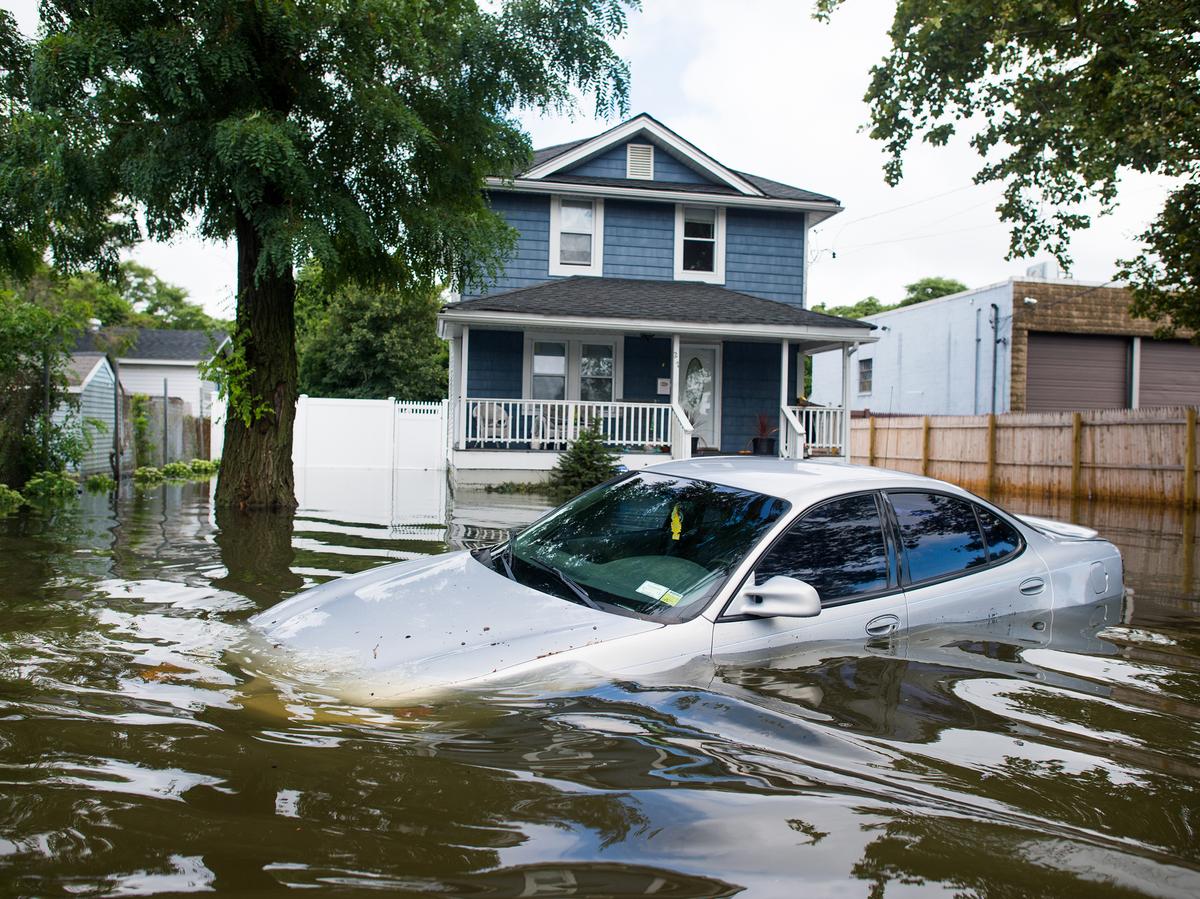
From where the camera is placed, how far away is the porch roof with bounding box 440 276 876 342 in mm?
18547

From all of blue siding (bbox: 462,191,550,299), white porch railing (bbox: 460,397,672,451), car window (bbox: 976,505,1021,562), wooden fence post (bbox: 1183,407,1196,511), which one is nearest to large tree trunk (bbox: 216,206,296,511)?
white porch railing (bbox: 460,397,672,451)

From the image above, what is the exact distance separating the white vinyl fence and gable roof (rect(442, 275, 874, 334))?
6.35 m

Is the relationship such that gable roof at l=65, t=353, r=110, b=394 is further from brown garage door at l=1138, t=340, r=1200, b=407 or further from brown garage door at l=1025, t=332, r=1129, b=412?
brown garage door at l=1138, t=340, r=1200, b=407

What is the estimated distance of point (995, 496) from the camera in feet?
73.6

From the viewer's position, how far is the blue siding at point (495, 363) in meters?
20.2

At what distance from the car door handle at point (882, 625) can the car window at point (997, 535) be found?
93 cm

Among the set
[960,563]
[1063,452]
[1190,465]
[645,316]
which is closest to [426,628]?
[960,563]

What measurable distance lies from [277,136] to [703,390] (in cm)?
1285

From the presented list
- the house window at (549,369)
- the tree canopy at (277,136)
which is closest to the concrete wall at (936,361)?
the house window at (549,369)

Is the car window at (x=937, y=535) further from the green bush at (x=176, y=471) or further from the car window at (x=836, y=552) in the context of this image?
the green bush at (x=176, y=471)

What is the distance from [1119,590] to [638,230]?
53.7 ft

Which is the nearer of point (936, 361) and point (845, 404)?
point (845, 404)

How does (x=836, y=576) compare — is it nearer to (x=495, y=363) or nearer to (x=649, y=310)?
(x=649, y=310)

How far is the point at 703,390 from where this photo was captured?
69.7 ft
